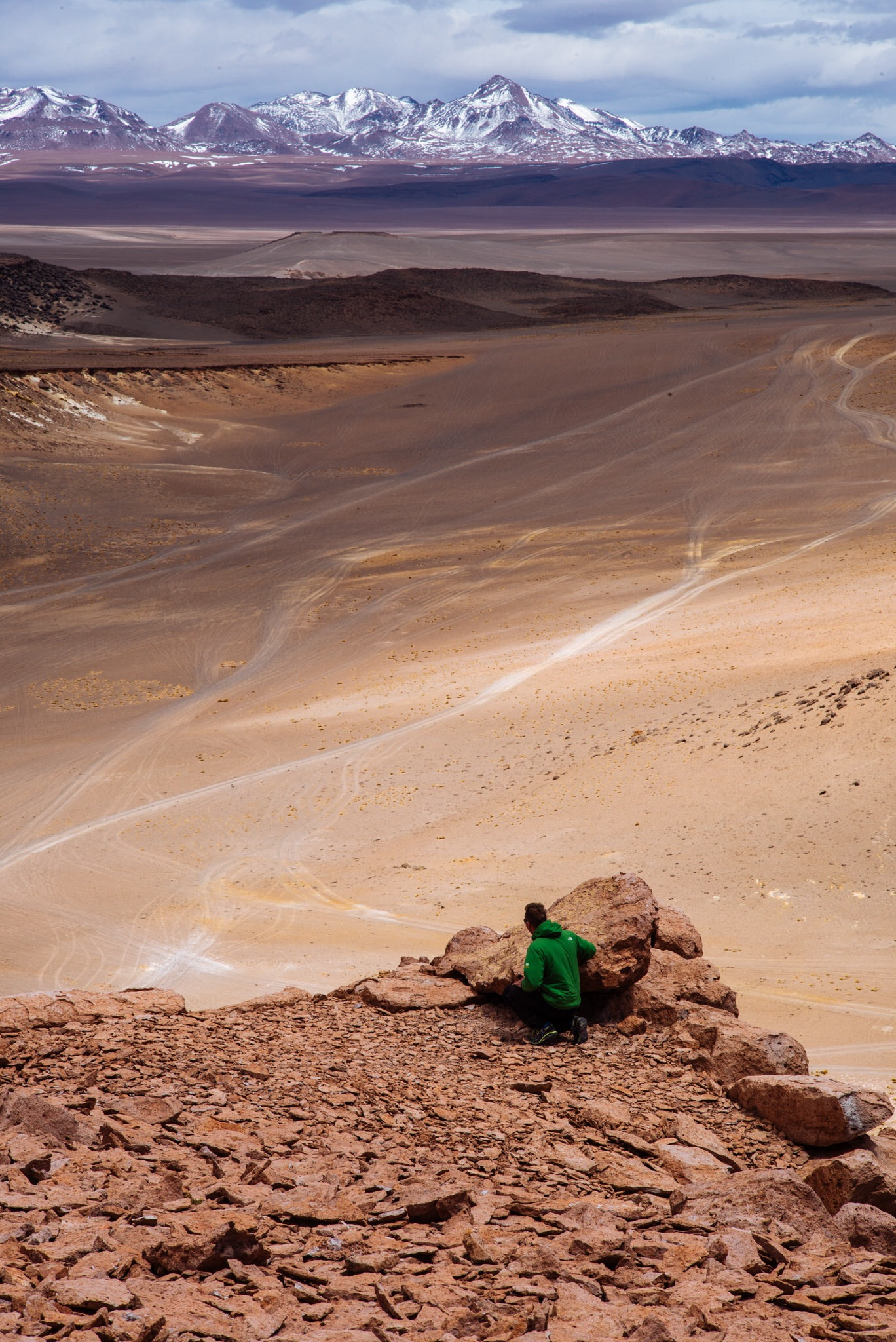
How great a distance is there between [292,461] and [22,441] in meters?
7.92

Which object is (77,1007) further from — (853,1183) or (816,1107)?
(853,1183)

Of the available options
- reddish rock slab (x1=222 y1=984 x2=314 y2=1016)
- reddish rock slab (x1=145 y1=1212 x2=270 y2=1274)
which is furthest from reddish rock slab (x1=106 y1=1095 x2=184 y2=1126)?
reddish rock slab (x1=222 y1=984 x2=314 y2=1016)

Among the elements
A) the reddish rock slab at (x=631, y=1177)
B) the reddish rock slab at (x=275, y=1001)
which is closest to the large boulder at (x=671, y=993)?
the reddish rock slab at (x=631, y=1177)

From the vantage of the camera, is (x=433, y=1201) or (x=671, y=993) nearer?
(x=433, y=1201)

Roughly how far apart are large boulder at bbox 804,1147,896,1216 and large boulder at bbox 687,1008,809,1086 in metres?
0.97

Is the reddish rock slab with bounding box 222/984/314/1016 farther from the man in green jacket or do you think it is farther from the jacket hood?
the jacket hood

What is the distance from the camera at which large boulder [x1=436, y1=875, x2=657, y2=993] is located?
22.9 ft

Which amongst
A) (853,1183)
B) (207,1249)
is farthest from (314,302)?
(207,1249)

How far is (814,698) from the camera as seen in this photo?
1309 centimetres

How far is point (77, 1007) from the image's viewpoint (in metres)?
6.46

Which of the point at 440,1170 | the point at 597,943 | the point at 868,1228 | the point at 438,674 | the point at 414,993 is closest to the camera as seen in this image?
the point at 868,1228

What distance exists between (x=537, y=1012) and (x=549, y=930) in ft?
1.58

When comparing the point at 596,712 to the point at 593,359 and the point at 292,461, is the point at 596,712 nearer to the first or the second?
the point at 292,461

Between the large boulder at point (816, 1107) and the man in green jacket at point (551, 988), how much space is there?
3.80 ft
